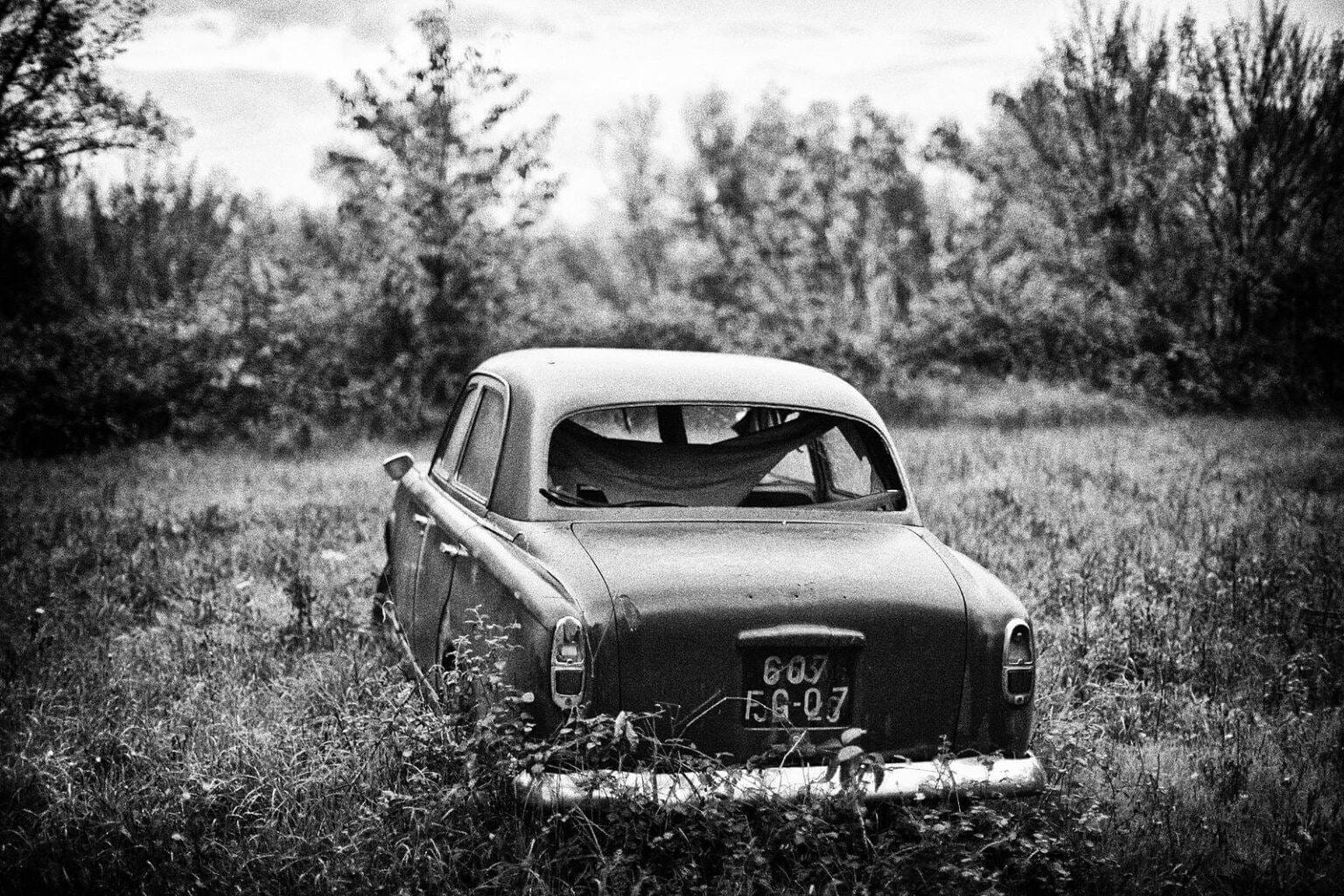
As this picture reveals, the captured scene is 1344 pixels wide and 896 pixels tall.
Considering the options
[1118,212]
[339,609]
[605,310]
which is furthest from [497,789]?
[1118,212]

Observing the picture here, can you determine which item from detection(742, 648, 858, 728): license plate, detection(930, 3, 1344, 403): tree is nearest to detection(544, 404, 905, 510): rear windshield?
detection(742, 648, 858, 728): license plate

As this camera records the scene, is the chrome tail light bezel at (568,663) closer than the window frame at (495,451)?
Yes

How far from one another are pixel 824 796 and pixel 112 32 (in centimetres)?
2179

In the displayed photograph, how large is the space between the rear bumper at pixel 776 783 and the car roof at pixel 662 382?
144 centimetres

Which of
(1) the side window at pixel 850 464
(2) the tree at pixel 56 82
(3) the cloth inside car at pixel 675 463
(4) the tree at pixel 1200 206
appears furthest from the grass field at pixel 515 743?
(2) the tree at pixel 56 82

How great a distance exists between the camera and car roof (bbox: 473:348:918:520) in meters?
4.05

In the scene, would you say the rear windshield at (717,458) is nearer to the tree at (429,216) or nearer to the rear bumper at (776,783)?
the rear bumper at (776,783)

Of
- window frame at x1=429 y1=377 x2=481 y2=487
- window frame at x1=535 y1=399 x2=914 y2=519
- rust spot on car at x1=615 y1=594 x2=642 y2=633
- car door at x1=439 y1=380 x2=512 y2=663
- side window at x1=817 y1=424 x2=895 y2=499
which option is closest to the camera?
rust spot on car at x1=615 y1=594 x2=642 y2=633

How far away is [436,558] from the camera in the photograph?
4.62 m

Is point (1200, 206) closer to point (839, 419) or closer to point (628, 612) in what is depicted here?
point (839, 419)

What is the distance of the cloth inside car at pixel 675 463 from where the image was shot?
Answer: 4.32 metres

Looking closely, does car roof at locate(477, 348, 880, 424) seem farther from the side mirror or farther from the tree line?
the tree line

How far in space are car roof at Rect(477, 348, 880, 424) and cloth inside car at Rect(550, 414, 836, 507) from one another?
5.4 inches

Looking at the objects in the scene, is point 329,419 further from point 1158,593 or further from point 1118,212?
point 1118,212
